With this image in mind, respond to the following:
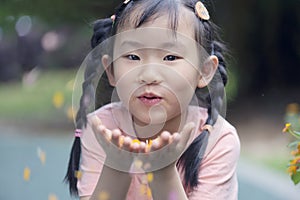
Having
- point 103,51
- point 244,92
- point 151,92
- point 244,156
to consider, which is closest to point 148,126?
point 151,92

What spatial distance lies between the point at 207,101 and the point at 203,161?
155 millimetres

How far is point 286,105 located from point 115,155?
4.42m

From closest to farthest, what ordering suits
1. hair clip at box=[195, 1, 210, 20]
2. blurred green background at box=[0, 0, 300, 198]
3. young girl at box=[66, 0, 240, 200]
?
young girl at box=[66, 0, 240, 200]
hair clip at box=[195, 1, 210, 20]
blurred green background at box=[0, 0, 300, 198]

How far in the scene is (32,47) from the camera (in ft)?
18.2

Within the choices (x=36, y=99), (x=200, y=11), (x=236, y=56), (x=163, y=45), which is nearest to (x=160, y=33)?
(x=163, y=45)

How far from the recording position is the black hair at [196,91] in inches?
52.4

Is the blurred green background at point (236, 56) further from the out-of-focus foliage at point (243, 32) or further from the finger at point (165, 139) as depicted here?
the finger at point (165, 139)

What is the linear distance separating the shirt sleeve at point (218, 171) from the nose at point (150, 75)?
9.4 inches

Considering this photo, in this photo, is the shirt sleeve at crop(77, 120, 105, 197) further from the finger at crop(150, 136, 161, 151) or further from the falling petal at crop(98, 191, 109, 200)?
the finger at crop(150, 136, 161, 151)

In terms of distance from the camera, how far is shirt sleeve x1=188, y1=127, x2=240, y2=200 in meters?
1.37

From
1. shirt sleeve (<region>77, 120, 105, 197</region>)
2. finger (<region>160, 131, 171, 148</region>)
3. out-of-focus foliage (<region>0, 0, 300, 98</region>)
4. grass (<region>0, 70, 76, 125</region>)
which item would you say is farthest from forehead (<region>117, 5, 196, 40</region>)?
grass (<region>0, 70, 76, 125</region>)

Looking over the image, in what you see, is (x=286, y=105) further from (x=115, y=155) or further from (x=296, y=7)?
(x=115, y=155)

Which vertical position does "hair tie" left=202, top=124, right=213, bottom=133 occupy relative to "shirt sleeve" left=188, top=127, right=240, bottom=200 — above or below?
above

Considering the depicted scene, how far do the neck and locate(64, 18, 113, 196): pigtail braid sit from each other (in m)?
0.14
